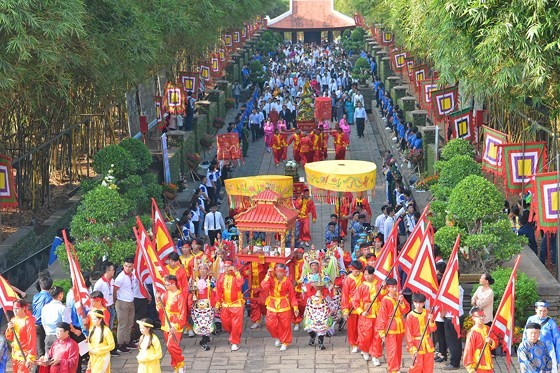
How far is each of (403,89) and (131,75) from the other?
17.0 m

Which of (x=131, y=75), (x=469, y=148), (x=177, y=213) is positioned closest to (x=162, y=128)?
(x=177, y=213)

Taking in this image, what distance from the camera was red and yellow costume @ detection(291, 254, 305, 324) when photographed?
49.5 feet

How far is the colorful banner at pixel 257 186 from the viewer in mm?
17688

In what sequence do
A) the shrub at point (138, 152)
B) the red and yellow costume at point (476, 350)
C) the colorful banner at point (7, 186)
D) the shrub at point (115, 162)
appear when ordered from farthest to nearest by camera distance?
the shrub at point (138, 152) < the shrub at point (115, 162) < the colorful banner at point (7, 186) < the red and yellow costume at point (476, 350)

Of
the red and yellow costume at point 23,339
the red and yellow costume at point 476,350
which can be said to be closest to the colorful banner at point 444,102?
the red and yellow costume at point 476,350

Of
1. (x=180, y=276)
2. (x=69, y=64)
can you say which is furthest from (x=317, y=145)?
(x=180, y=276)

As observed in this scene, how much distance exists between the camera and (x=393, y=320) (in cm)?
1320

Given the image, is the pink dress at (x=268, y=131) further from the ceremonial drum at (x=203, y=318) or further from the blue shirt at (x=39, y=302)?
the blue shirt at (x=39, y=302)

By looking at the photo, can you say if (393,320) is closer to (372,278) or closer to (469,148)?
(372,278)

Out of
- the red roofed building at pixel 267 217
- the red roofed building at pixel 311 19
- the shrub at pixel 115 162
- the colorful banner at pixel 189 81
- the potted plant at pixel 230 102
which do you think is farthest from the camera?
the red roofed building at pixel 311 19

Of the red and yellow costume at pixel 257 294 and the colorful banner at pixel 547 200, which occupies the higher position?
the colorful banner at pixel 547 200

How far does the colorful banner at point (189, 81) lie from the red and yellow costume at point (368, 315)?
18237 mm

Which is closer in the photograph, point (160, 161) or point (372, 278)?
point (372, 278)

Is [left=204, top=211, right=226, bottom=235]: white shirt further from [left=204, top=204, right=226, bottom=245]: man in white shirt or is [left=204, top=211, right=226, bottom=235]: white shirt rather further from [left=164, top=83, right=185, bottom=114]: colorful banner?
[left=164, top=83, right=185, bottom=114]: colorful banner
